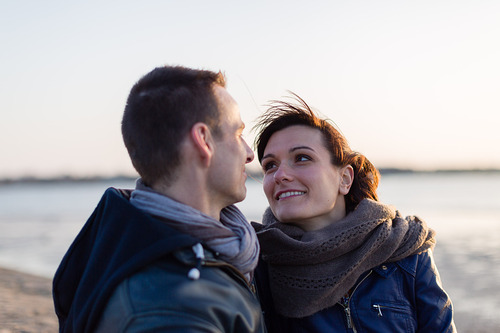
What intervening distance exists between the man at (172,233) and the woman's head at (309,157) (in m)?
0.75

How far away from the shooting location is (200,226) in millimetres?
1861

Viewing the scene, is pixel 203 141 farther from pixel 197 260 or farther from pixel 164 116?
pixel 197 260

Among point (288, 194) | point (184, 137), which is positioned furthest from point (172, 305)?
point (288, 194)

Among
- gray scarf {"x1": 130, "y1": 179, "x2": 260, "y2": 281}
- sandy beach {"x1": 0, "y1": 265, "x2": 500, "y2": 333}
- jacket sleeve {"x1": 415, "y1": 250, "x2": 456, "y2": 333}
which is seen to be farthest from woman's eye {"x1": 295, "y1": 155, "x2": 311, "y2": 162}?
sandy beach {"x1": 0, "y1": 265, "x2": 500, "y2": 333}

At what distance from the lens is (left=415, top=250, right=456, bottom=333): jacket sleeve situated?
8.35 ft

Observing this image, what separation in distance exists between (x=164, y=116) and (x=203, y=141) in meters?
0.18

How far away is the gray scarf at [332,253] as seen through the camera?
8.47 ft

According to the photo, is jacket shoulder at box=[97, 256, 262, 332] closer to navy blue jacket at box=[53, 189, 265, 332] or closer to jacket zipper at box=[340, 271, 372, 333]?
navy blue jacket at box=[53, 189, 265, 332]

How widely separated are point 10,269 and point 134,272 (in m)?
8.49

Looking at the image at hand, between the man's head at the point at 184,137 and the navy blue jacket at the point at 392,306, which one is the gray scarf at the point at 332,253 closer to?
the navy blue jacket at the point at 392,306

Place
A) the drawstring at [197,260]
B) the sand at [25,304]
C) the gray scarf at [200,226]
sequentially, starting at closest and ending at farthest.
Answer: the drawstring at [197,260], the gray scarf at [200,226], the sand at [25,304]

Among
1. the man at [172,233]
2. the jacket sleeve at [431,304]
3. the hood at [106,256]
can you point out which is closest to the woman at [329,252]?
the jacket sleeve at [431,304]

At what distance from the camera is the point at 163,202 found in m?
1.90

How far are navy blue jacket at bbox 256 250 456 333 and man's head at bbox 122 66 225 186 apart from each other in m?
1.23
